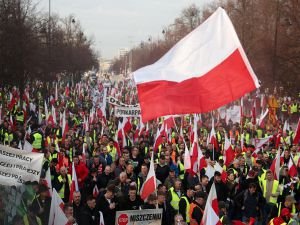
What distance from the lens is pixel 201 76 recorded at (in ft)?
27.2

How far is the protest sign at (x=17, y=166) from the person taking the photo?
23.6 feet

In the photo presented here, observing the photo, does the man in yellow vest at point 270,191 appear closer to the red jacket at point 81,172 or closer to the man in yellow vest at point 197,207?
the man in yellow vest at point 197,207

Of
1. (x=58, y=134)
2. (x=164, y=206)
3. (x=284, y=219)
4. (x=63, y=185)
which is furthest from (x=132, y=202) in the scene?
(x=58, y=134)

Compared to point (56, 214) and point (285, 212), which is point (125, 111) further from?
point (56, 214)

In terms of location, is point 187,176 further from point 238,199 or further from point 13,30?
point 13,30

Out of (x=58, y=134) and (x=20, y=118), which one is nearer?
(x=58, y=134)

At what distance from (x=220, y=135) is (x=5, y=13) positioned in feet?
50.8

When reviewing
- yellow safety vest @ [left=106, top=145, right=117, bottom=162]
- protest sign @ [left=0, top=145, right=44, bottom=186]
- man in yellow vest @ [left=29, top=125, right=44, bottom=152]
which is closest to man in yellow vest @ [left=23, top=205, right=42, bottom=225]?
protest sign @ [left=0, top=145, right=44, bottom=186]

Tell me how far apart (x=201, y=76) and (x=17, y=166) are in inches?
108

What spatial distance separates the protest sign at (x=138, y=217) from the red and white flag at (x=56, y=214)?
2.66 feet

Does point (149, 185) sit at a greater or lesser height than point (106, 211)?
greater

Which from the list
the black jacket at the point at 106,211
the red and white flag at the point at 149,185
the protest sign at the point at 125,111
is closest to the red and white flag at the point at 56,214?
the black jacket at the point at 106,211

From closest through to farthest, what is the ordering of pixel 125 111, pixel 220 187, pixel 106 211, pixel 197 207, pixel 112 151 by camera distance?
pixel 197 207 < pixel 106 211 < pixel 220 187 < pixel 112 151 < pixel 125 111

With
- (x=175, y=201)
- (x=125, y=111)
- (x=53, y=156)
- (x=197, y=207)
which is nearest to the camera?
(x=197, y=207)
